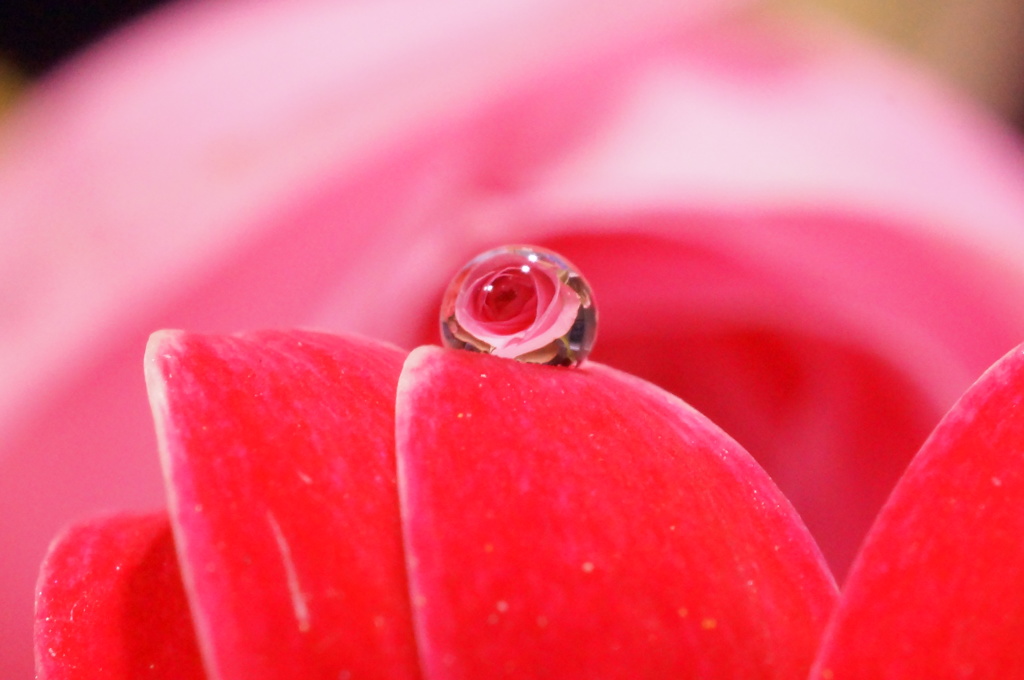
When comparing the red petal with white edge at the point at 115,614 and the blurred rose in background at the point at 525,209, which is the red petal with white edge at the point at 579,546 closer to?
the red petal with white edge at the point at 115,614

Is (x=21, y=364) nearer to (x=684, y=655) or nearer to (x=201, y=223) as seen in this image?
(x=201, y=223)

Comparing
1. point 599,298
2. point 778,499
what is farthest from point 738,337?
point 778,499

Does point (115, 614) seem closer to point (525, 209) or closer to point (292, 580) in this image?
point (292, 580)

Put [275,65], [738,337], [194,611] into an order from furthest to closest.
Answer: [275,65], [738,337], [194,611]

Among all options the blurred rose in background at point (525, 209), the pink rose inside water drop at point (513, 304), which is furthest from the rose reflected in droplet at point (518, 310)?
the blurred rose in background at point (525, 209)

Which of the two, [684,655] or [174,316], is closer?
[684,655]

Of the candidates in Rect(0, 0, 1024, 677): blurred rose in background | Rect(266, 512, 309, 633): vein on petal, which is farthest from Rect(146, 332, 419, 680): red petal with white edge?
Rect(0, 0, 1024, 677): blurred rose in background

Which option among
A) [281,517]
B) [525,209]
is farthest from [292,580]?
[525,209]
